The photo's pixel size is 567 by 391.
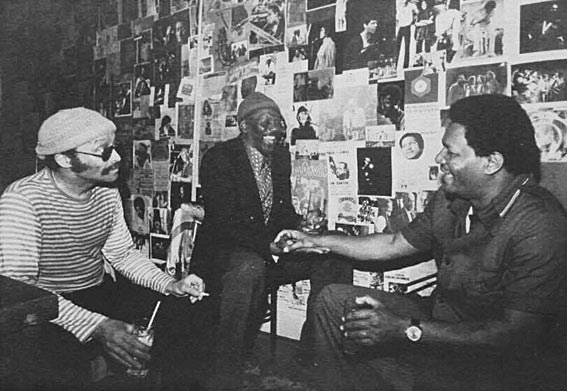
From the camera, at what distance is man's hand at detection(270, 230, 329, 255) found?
4.22 ft

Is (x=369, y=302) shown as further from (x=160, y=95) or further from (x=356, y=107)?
(x=160, y=95)

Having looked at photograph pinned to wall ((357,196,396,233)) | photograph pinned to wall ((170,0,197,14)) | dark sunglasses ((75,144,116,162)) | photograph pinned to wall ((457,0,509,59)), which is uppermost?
photograph pinned to wall ((170,0,197,14))

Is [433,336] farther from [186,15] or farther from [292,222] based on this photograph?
[186,15]

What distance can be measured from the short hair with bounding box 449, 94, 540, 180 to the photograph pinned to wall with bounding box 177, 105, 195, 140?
1.00 metres

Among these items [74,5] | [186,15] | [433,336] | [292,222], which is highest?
[74,5]

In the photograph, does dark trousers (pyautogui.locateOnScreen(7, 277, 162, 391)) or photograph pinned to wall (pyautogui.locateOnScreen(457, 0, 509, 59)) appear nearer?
dark trousers (pyautogui.locateOnScreen(7, 277, 162, 391))

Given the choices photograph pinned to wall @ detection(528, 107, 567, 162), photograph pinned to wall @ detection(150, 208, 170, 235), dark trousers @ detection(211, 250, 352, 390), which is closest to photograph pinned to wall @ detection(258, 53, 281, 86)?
dark trousers @ detection(211, 250, 352, 390)

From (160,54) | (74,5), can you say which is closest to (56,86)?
(74,5)

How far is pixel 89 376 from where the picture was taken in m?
1.09

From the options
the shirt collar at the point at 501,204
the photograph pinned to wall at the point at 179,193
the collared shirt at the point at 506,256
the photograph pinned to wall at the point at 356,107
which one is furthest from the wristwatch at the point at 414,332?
the photograph pinned to wall at the point at 179,193

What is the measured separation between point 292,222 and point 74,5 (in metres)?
1.45

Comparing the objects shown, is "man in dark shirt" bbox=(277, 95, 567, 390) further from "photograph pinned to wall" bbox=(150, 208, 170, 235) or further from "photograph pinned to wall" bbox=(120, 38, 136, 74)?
"photograph pinned to wall" bbox=(120, 38, 136, 74)

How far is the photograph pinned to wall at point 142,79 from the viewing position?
2051 mm

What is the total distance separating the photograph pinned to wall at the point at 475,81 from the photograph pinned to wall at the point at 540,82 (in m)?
0.03
